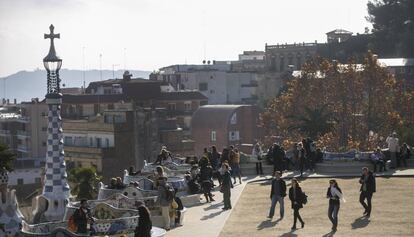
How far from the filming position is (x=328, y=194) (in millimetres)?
24094

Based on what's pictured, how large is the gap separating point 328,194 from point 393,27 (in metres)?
95.8

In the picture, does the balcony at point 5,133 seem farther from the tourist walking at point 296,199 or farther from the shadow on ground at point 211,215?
the tourist walking at point 296,199

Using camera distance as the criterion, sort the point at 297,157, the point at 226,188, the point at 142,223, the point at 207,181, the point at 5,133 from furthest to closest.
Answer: the point at 5,133 → the point at 297,157 → the point at 207,181 → the point at 226,188 → the point at 142,223

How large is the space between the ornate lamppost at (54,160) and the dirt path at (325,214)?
4.66 metres

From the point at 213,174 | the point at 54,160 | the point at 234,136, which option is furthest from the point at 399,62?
the point at 54,160

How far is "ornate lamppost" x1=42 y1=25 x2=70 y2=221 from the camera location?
83.1ft

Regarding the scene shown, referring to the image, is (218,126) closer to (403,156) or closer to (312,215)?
(403,156)

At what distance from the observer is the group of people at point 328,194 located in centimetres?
2402

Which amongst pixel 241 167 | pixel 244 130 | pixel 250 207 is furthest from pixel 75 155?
pixel 250 207

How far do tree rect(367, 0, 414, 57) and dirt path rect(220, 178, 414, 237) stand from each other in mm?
83316

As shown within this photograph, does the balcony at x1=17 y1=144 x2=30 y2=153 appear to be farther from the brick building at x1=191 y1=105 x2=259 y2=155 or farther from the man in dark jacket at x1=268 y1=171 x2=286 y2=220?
the man in dark jacket at x1=268 y1=171 x2=286 y2=220

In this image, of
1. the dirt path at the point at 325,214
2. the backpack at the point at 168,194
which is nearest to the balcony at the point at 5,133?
the dirt path at the point at 325,214

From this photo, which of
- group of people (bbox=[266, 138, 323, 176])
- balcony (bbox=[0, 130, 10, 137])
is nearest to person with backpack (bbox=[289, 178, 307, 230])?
group of people (bbox=[266, 138, 323, 176])

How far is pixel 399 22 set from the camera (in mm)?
116312
